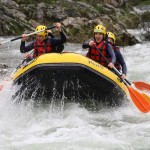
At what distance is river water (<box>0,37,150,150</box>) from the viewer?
539 centimetres

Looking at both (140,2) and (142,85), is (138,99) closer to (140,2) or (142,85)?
(142,85)

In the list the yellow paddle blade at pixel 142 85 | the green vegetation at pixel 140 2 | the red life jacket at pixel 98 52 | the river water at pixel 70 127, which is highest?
the green vegetation at pixel 140 2

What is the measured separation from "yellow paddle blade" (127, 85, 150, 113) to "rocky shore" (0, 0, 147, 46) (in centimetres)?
1220

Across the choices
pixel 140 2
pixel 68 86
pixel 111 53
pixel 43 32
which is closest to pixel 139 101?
pixel 111 53

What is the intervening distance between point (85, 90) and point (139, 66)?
6639 mm

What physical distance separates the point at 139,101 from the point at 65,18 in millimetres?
16872

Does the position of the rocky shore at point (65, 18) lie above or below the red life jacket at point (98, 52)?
above

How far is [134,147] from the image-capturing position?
5.29 metres

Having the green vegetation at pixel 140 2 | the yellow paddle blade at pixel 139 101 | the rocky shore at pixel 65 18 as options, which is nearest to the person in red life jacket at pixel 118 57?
the yellow paddle blade at pixel 139 101

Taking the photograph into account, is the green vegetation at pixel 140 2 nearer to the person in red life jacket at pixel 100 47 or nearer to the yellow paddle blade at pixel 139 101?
the person in red life jacket at pixel 100 47

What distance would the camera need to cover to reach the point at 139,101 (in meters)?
7.50

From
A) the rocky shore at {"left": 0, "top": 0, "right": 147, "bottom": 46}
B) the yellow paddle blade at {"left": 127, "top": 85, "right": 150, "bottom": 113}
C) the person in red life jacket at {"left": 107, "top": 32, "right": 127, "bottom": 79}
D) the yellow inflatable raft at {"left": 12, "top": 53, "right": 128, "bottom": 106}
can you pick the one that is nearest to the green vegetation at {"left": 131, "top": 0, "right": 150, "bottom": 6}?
the rocky shore at {"left": 0, "top": 0, "right": 147, "bottom": 46}

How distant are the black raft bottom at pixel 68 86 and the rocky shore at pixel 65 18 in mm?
12466

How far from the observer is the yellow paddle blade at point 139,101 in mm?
7316
